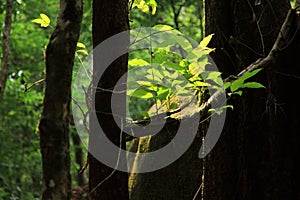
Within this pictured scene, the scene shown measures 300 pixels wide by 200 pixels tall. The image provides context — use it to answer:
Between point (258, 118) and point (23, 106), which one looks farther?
point (23, 106)

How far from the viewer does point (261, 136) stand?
130 inches

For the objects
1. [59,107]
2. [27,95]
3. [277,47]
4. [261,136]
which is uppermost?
[277,47]

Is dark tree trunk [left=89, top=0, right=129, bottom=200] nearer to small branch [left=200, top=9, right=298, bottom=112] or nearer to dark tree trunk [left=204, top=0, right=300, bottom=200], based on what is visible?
small branch [left=200, top=9, right=298, bottom=112]

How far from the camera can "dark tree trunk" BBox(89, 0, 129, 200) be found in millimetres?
2725

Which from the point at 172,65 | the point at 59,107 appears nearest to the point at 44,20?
the point at 172,65

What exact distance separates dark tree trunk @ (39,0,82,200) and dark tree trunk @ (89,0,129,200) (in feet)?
2.30

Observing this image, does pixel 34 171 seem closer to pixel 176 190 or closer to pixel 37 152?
pixel 37 152

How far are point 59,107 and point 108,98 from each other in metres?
0.86

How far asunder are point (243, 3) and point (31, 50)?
7020 millimetres

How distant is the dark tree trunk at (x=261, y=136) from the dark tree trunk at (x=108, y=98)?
859 millimetres

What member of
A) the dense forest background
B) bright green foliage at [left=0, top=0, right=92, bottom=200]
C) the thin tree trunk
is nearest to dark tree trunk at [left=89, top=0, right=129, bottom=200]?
the thin tree trunk

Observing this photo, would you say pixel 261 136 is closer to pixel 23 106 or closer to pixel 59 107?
pixel 59 107

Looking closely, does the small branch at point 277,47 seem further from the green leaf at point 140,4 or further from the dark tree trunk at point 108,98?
the green leaf at point 140,4

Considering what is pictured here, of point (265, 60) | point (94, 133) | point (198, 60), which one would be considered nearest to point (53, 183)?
point (94, 133)
